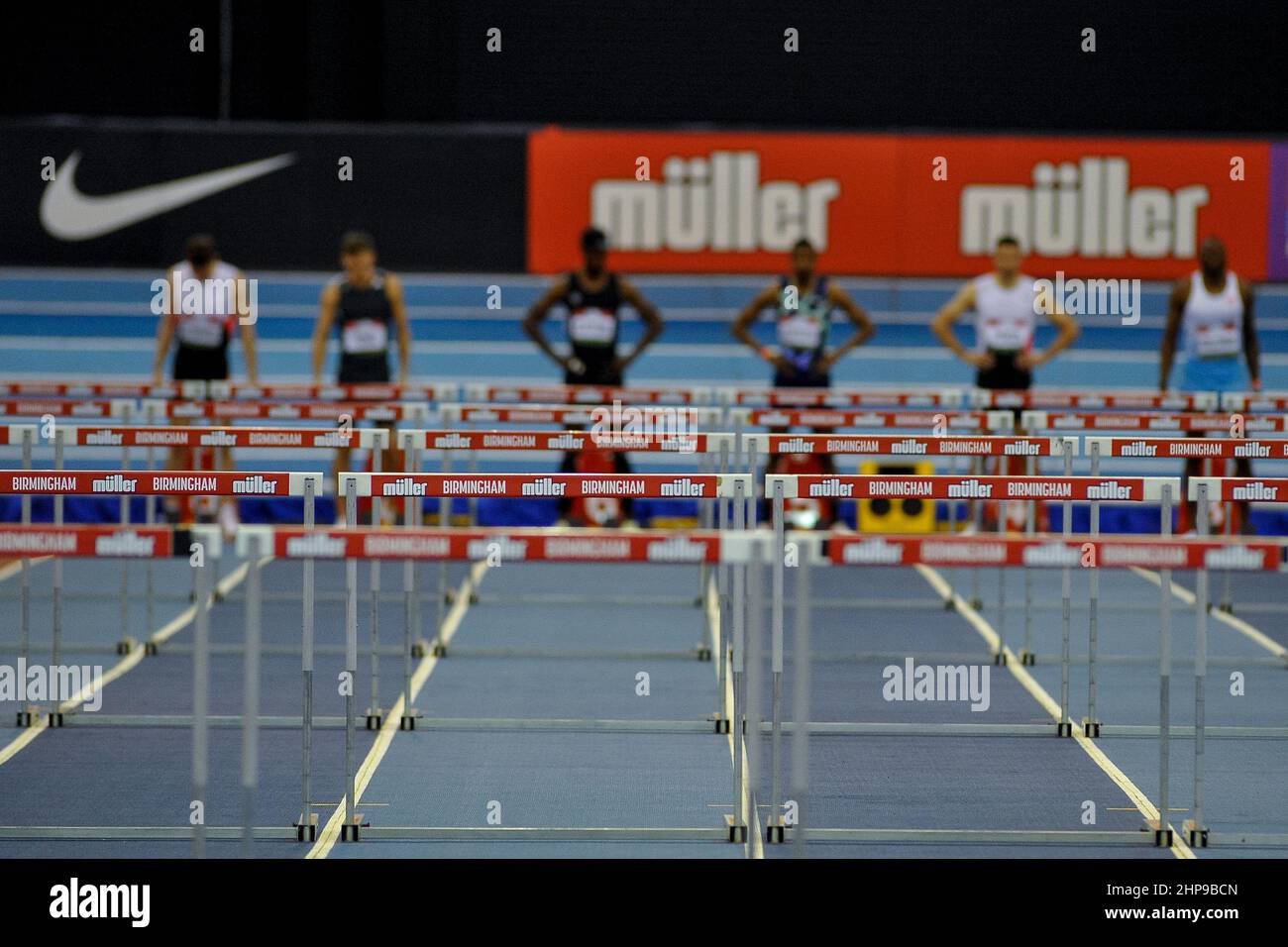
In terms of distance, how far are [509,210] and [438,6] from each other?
5.25ft

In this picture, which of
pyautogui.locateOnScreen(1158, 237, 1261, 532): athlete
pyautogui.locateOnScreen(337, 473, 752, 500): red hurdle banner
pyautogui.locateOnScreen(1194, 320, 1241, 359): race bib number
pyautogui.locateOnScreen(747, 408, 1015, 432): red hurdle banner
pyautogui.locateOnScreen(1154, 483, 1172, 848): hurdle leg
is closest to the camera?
pyautogui.locateOnScreen(1154, 483, 1172, 848): hurdle leg

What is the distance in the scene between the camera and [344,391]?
1136 cm

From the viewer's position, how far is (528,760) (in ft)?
22.8

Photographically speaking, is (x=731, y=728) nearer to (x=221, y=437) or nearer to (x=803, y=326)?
(x=221, y=437)

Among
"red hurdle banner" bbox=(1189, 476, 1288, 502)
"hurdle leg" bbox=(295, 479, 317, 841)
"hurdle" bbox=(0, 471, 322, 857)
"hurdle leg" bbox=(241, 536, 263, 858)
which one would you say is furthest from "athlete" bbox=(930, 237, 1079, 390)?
"hurdle leg" bbox=(241, 536, 263, 858)

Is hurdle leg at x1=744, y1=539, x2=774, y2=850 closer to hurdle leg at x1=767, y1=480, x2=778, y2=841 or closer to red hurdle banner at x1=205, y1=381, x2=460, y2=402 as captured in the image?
hurdle leg at x1=767, y1=480, x2=778, y2=841

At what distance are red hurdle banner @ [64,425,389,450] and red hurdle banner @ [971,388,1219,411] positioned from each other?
462 centimetres

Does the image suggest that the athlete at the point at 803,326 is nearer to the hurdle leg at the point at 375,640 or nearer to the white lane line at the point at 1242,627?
the white lane line at the point at 1242,627

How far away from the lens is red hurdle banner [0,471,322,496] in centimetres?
621

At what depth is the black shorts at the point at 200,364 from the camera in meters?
12.9

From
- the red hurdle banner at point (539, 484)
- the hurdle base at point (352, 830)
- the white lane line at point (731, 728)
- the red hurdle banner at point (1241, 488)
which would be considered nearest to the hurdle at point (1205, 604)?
the red hurdle banner at point (1241, 488)

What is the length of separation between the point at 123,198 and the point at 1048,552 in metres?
11.4

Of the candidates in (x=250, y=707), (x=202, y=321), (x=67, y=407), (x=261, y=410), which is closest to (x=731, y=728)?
(x=250, y=707)

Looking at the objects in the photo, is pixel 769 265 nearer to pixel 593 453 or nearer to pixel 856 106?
pixel 856 106
